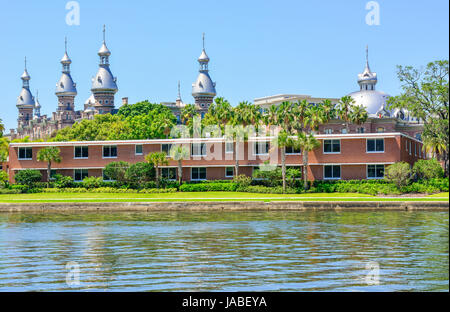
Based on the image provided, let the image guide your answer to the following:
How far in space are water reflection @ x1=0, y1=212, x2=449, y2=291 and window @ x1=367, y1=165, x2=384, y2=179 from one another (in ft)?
78.3

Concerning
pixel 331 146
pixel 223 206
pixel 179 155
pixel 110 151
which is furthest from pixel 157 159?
pixel 331 146

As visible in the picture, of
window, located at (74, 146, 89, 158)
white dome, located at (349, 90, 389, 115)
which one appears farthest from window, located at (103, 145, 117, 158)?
white dome, located at (349, 90, 389, 115)

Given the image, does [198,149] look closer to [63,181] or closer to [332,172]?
[332,172]

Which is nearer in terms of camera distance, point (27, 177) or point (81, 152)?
point (27, 177)

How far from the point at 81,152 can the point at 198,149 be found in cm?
1420

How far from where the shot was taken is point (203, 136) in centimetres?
7356

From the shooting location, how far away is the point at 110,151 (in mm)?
71438

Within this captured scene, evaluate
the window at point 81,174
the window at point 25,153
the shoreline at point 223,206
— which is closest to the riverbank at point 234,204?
the shoreline at point 223,206

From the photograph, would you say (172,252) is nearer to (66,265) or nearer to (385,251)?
(66,265)

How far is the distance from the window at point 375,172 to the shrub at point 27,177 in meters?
37.7

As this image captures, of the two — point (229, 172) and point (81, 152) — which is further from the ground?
point (81, 152)

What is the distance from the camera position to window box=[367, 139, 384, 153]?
6519 cm

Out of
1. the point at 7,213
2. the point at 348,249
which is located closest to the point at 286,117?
the point at 7,213

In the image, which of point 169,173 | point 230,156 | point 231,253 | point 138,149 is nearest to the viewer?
point 231,253
